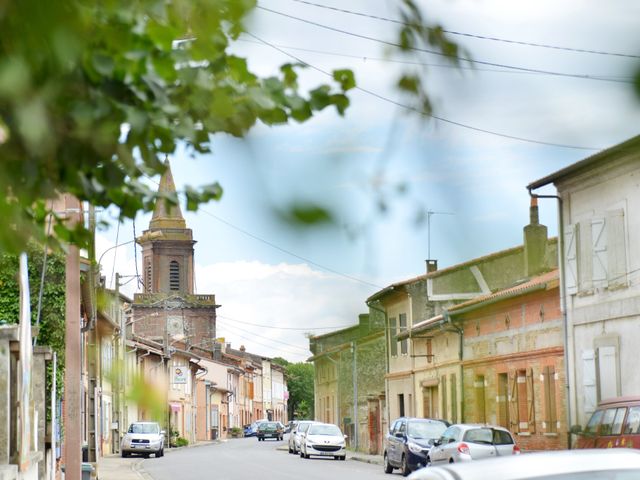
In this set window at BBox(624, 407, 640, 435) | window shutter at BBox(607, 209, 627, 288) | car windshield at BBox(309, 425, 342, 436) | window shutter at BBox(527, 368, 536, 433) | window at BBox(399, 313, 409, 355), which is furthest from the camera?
window at BBox(399, 313, 409, 355)

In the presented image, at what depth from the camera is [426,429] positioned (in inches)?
1348

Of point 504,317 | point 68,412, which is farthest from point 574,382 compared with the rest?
point 68,412

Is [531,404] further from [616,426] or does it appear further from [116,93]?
[116,93]

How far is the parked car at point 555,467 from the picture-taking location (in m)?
5.04

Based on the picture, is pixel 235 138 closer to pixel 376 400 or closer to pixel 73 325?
pixel 73 325

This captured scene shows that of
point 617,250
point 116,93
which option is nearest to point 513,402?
point 617,250

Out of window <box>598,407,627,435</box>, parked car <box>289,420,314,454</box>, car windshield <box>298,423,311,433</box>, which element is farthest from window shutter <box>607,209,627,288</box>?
parked car <box>289,420,314,454</box>

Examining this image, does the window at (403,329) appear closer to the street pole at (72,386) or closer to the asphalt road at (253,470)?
the asphalt road at (253,470)

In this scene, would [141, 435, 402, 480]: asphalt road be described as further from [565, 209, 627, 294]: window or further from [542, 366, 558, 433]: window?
[565, 209, 627, 294]: window

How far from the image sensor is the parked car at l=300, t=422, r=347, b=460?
159ft

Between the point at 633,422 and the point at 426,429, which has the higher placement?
the point at 633,422

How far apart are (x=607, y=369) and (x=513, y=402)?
7284 mm

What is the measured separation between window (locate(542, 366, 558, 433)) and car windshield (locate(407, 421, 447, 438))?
290 centimetres

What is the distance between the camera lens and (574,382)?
105ft
